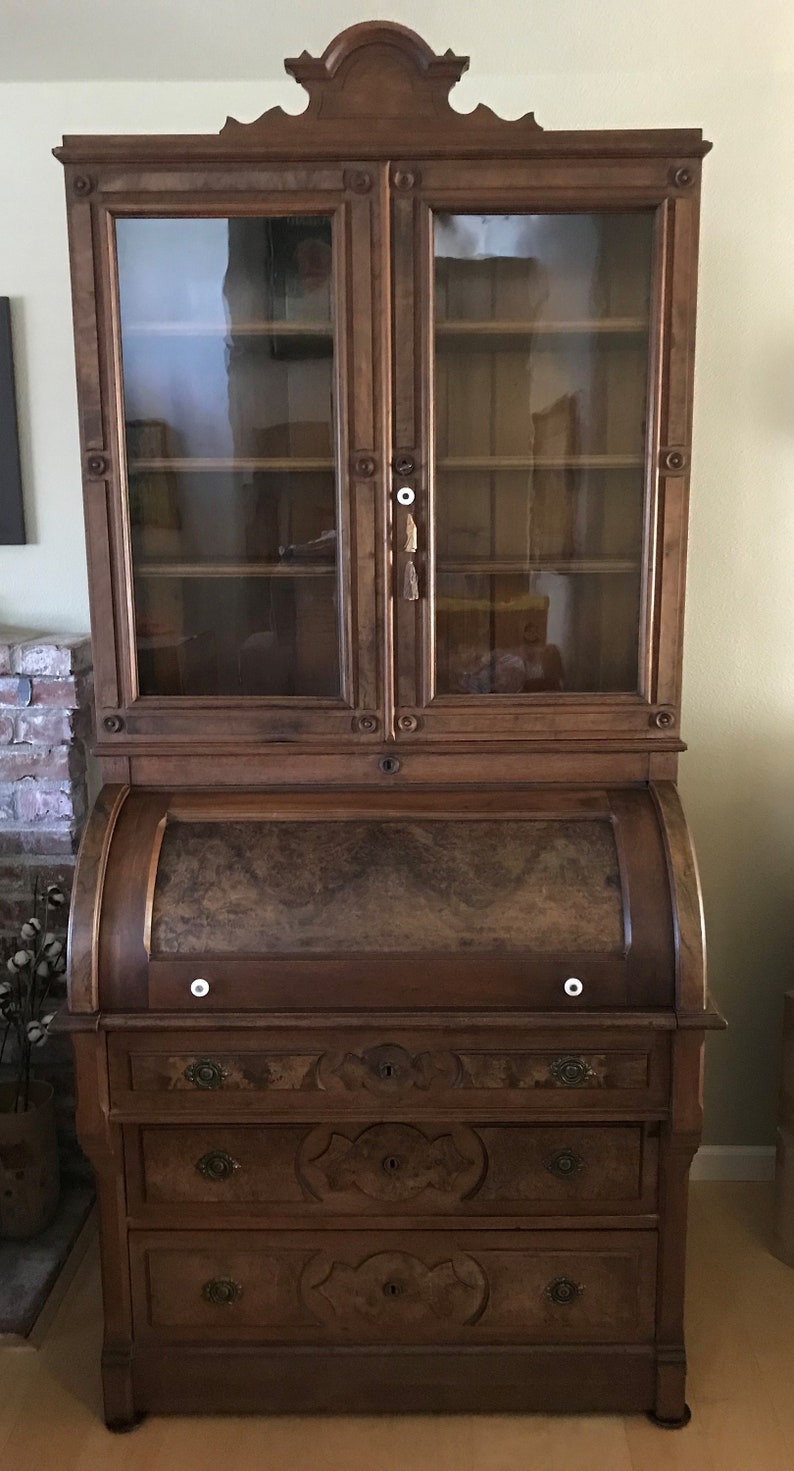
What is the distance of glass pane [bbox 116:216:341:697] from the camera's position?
1.76 m

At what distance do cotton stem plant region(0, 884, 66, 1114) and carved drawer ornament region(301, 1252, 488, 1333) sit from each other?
2.55ft

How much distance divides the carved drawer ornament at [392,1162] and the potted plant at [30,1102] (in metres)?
0.73

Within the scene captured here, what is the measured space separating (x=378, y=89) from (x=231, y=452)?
2.02 ft

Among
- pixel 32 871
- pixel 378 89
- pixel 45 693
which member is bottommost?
pixel 32 871

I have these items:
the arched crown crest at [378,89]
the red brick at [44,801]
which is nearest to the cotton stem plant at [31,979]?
the red brick at [44,801]

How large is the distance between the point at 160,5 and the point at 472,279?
0.80 m

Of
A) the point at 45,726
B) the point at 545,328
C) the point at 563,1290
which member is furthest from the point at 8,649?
the point at 563,1290

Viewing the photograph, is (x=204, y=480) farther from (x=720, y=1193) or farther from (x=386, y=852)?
(x=720, y=1193)

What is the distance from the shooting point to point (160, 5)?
192 centimetres

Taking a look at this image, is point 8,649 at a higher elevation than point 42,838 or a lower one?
higher

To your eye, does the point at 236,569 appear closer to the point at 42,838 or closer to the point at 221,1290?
the point at 42,838

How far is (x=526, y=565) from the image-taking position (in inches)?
73.9

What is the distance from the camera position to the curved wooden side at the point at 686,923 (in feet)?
5.54

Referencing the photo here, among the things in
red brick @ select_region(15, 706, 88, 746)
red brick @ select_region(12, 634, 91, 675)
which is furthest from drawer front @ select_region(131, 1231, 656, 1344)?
red brick @ select_region(12, 634, 91, 675)
